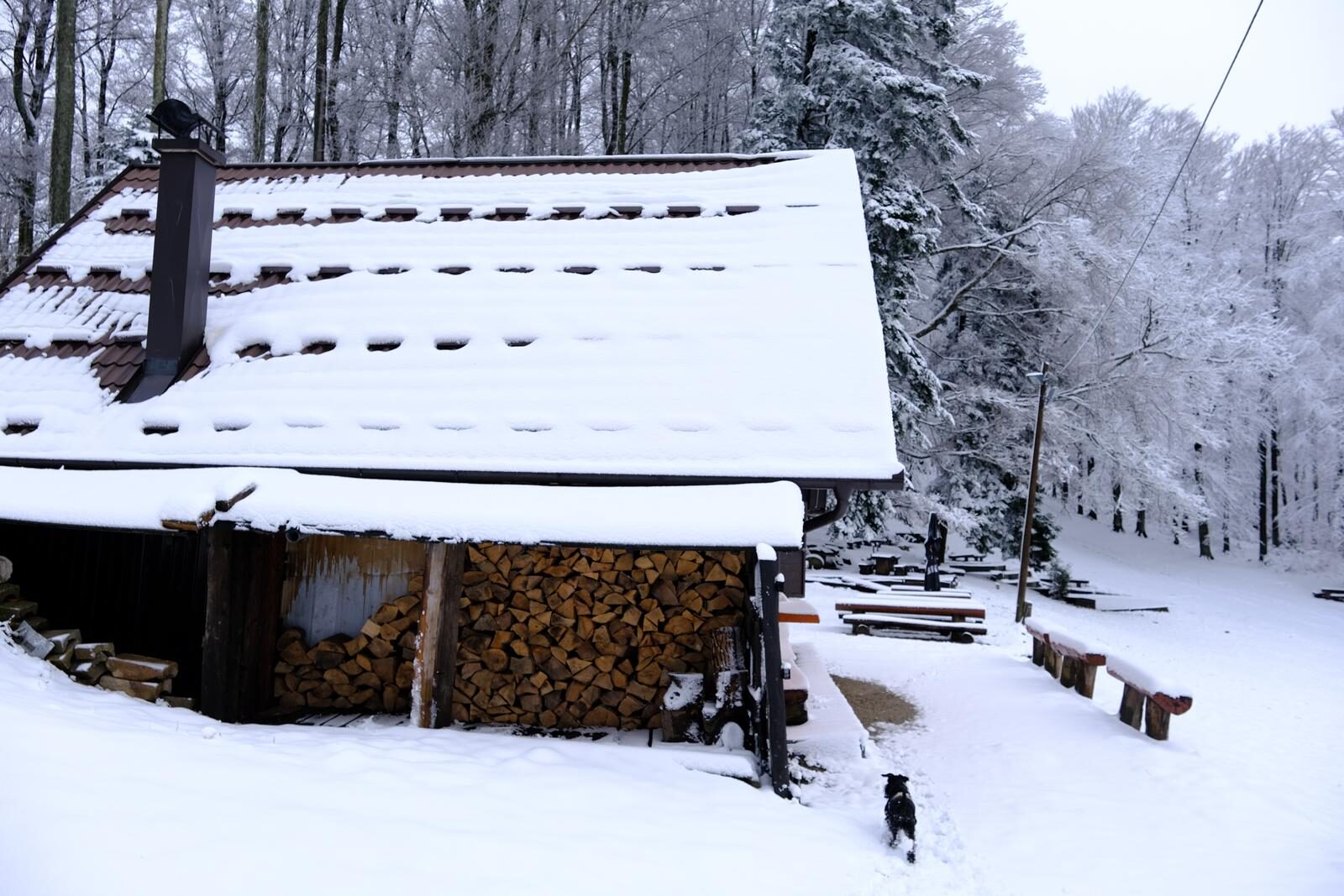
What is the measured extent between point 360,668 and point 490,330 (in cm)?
264

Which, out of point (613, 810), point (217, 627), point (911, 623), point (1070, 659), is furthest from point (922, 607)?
point (217, 627)

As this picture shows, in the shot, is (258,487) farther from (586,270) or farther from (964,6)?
(964,6)

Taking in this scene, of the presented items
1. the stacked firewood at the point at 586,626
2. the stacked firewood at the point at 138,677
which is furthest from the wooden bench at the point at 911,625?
the stacked firewood at the point at 138,677

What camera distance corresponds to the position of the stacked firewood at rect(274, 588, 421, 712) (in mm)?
5621

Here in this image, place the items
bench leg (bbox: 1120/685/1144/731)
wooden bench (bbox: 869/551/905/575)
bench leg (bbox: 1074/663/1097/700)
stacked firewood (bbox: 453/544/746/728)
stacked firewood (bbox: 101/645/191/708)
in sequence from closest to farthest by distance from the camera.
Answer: stacked firewood (bbox: 101/645/191/708), stacked firewood (bbox: 453/544/746/728), bench leg (bbox: 1120/685/1144/731), bench leg (bbox: 1074/663/1097/700), wooden bench (bbox: 869/551/905/575)

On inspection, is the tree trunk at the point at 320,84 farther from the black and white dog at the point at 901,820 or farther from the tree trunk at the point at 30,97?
the black and white dog at the point at 901,820

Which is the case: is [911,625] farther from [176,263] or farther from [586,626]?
[176,263]

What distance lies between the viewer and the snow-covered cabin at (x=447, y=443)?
5.12 metres

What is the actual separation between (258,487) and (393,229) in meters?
3.53

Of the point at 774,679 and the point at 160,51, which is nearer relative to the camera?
the point at 774,679

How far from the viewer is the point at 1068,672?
862cm

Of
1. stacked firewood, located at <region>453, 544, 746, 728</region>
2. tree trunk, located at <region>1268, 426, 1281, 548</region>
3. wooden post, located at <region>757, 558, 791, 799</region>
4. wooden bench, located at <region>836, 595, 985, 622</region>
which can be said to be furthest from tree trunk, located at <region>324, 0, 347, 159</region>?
tree trunk, located at <region>1268, 426, 1281, 548</region>

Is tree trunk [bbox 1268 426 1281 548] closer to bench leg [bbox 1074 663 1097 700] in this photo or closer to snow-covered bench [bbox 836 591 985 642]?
snow-covered bench [bbox 836 591 985 642]

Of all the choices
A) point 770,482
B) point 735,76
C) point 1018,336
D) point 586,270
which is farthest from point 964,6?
point 770,482
